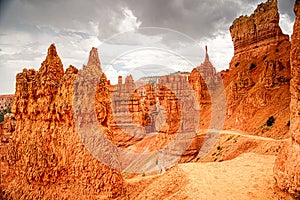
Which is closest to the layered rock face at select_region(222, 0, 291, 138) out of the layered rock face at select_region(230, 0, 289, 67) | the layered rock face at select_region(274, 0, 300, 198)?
the layered rock face at select_region(230, 0, 289, 67)

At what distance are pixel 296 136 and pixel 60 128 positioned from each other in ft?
31.7

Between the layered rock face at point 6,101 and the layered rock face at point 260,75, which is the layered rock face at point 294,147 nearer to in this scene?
the layered rock face at point 260,75

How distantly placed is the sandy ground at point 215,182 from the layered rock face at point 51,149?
1.94m

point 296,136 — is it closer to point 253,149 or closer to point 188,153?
point 253,149

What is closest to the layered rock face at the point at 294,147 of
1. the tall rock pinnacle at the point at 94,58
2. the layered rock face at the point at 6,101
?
the tall rock pinnacle at the point at 94,58

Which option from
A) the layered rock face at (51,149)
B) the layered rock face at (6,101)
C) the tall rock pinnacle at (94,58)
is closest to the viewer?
the layered rock face at (51,149)

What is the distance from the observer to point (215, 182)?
486 inches

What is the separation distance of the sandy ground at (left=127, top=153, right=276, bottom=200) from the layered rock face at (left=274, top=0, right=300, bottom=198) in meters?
1.29

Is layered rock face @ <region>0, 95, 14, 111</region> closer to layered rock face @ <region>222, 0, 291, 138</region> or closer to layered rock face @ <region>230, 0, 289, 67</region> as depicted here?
layered rock face @ <region>222, 0, 291, 138</region>

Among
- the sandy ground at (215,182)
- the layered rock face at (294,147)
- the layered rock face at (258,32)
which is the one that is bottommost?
the sandy ground at (215,182)

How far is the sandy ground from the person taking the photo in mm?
11086

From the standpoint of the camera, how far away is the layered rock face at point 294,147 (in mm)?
8445

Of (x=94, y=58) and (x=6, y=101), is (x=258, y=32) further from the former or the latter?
(x=6, y=101)

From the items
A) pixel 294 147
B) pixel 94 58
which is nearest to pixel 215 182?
pixel 294 147
